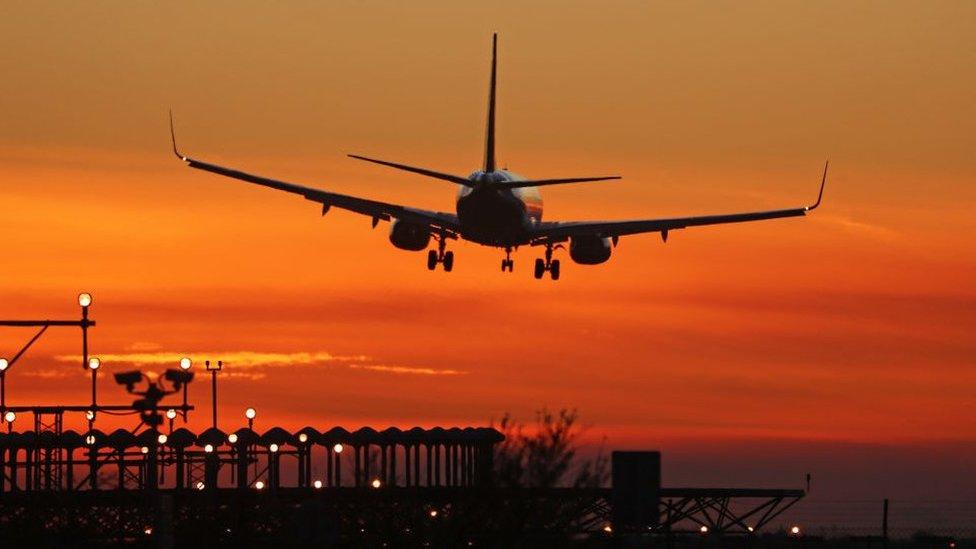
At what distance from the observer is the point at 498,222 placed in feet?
336

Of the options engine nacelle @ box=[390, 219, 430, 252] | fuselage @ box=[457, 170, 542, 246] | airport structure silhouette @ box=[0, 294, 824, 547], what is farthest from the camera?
engine nacelle @ box=[390, 219, 430, 252]

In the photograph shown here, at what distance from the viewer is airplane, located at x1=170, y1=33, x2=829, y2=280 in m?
102

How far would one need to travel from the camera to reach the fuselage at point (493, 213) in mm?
101875

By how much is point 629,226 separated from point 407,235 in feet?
41.4

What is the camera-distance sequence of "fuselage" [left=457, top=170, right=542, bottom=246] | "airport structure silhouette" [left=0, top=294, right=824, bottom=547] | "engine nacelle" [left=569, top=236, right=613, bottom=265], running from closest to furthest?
"airport structure silhouette" [left=0, top=294, right=824, bottom=547] → "fuselage" [left=457, top=170, right=542, bottom=246] → "engine nacelle" [left=569, top=236, right=613, bottom=265]

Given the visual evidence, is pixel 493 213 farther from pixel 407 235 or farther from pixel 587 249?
pixel 587 249

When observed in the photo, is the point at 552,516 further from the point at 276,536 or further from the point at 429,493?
the point at 429,493

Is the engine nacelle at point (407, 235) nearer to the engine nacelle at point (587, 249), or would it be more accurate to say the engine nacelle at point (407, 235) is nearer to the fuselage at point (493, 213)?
the fuselage at point (493, 213)

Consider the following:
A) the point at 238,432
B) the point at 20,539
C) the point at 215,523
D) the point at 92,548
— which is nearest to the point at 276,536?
the point at 215,523

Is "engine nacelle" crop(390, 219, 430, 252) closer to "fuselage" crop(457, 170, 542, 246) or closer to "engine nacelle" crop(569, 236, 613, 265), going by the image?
"fuselage" crop(457, 170, 542, 246)

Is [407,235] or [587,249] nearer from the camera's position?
[407,235]

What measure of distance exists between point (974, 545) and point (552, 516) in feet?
281

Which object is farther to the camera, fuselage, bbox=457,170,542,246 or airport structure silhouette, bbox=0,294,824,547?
fuselage, bbox=457,170,542,246

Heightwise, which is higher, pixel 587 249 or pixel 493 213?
pixel 493 213
